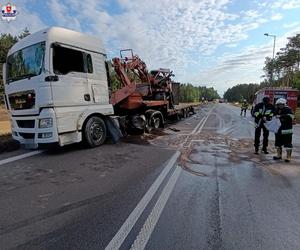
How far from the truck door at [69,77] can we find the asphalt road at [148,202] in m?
1.51

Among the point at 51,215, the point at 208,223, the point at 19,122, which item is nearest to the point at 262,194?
the point at 208,223

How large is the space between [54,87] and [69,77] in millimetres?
649

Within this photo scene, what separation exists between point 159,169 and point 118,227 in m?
3.22

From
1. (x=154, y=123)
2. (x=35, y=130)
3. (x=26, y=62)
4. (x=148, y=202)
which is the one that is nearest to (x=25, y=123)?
(x=35, y=130)

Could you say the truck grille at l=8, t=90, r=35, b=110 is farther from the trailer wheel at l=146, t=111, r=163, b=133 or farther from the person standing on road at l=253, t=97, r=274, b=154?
the trailer wheel at l=146, t=111, r=163, b=133

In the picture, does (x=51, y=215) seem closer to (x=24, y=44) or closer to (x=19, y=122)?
(x=19, y=122)

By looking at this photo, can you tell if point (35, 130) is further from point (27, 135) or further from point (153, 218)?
point (153, 218)

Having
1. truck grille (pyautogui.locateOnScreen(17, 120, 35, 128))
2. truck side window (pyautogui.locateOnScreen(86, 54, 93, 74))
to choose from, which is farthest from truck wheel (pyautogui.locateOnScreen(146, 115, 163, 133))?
truck grille (pyautogui.locateOnScreen(17, 120, 35, 128))

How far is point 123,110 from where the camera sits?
44.4 feet

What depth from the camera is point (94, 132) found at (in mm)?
9609

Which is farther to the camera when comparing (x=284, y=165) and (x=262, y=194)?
(x=284, y=165)

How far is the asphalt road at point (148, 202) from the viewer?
3.68 meters

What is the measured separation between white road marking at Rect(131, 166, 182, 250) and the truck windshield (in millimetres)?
4450

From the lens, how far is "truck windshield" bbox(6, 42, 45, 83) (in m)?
7.99
